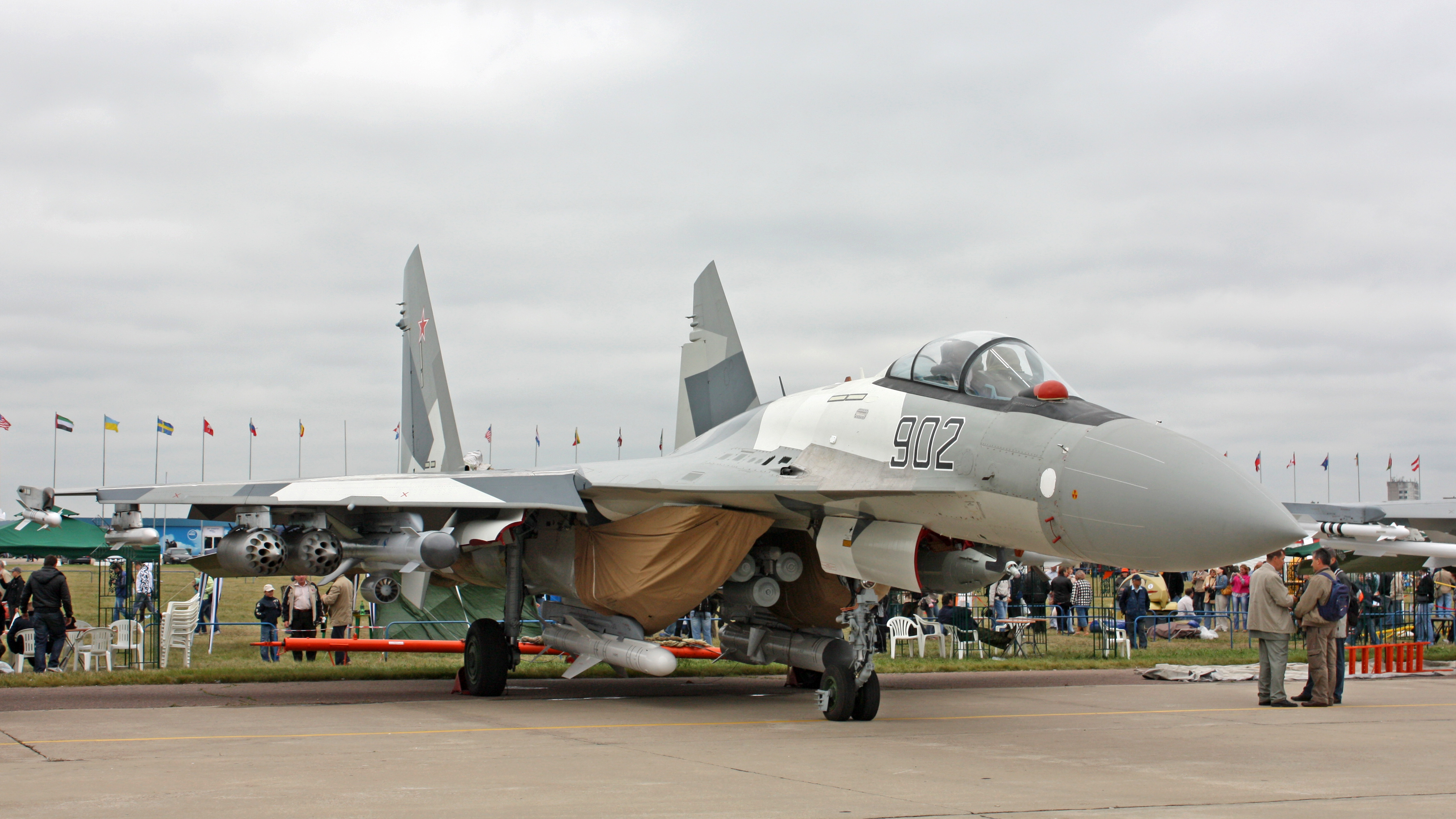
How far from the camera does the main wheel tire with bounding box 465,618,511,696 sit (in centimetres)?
1208

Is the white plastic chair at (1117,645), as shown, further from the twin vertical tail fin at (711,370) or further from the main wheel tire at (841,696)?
the main wheel tire at (841,696)

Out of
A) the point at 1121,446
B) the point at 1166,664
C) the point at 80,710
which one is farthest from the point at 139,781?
the point at 1166,664

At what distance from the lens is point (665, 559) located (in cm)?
1102

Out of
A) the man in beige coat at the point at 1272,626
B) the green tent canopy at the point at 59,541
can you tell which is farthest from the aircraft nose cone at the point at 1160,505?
the green tent canopy at the point at 59,541

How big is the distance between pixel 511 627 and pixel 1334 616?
25.3ft

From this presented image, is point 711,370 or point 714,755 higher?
point 711,370

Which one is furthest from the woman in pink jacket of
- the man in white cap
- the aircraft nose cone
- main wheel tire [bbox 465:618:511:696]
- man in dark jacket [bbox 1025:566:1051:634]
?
the aircraft nose cone

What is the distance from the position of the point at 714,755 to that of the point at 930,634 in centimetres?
1295

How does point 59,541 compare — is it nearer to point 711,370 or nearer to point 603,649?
point 711,370

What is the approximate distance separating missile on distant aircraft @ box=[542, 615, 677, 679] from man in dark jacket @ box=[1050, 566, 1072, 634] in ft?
39.1

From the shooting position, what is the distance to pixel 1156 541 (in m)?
7.59

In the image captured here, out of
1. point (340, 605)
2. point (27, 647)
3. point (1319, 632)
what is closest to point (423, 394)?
point (340, 605)

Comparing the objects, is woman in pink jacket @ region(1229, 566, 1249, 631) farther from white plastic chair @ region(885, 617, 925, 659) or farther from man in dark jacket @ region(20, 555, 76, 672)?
man in dark jacket @ region(20, 555, 76, 672)

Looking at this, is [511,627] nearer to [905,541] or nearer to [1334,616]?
[905,541]
